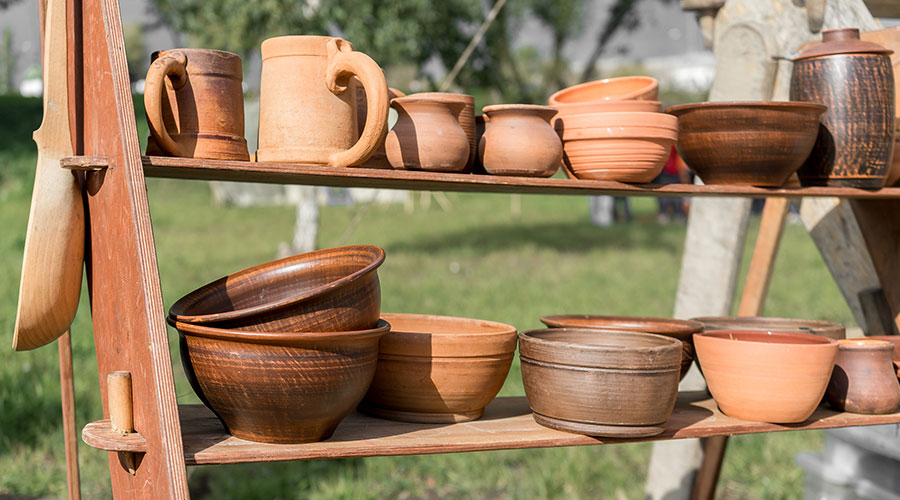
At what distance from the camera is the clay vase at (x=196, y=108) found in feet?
4.37

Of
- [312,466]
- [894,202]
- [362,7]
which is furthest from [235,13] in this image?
[894,202]

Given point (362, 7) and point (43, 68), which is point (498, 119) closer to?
point (43, 68)

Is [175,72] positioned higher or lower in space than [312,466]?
higher

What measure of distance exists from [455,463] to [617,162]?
2.35m

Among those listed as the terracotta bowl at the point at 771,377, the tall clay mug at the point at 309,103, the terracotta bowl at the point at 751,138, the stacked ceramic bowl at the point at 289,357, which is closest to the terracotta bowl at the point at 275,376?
the stacked ceramic bowl at the point at 289,357

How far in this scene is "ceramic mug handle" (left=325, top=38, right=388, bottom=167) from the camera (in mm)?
1336

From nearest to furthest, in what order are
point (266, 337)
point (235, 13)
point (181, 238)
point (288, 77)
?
1. point (266, 337)
2. point (288, 77)
3. point (235, 13)
4. point (181, 238)

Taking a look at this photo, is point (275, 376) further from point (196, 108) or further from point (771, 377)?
point (771, 377)

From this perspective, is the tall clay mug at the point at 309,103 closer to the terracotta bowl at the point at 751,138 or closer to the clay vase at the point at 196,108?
the clay vase at the point at 196,108

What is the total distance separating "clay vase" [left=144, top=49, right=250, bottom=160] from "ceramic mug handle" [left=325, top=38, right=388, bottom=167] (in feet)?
0.56

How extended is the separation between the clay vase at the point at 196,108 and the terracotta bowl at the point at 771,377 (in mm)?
1032

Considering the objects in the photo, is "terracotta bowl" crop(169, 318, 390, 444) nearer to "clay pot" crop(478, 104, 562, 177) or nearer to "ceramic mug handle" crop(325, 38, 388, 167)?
"ceramic mug handle" crop(325, 38, 388, 167)

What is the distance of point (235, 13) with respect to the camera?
7.81 metres

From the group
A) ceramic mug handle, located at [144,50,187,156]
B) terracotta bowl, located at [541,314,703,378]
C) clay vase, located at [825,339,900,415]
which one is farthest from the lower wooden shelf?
ceramic mug handle, located at [144,50,187,156]
